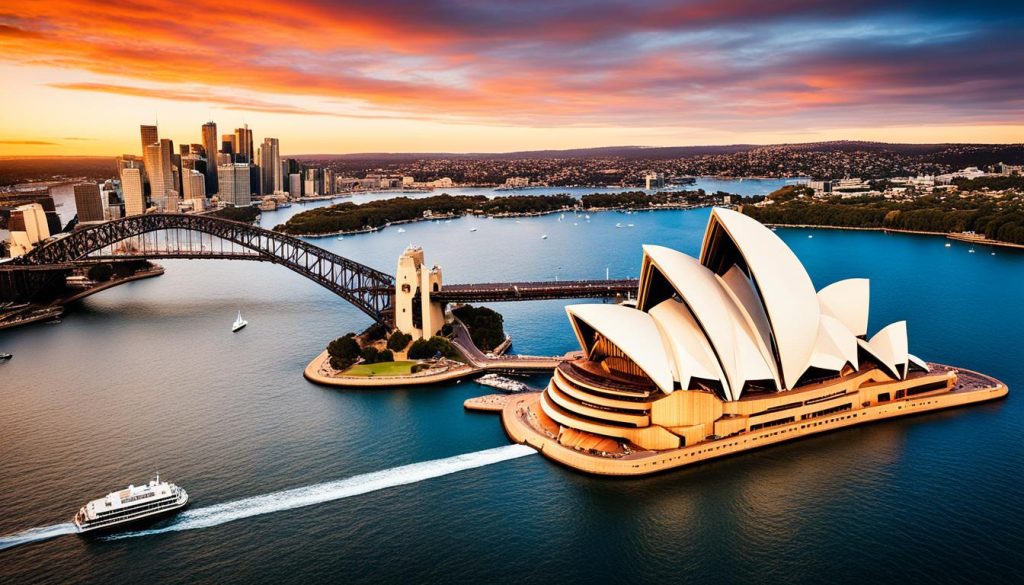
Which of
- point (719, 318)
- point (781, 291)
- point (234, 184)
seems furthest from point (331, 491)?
point (234, 184)

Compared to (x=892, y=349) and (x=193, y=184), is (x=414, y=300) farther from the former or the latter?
(x=193, y=184)

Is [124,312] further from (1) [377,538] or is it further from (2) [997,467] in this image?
(2) [997,467]

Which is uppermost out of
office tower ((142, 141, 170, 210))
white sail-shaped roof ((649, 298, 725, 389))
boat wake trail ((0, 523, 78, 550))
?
office tower ((142, 141, 170, 210))

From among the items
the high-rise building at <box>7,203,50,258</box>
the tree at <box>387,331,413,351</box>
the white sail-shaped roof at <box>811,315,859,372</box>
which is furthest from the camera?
the high-rise building at <box>7,203,50,258</box>

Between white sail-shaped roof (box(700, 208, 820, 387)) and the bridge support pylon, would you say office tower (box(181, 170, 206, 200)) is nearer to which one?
the bridge support pylon

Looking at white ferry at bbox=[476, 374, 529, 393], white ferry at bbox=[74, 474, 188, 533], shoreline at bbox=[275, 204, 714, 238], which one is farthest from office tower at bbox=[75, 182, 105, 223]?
white ferry at bbox=[74, 474, 188, 533]

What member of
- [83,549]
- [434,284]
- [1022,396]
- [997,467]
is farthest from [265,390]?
[1022,396]

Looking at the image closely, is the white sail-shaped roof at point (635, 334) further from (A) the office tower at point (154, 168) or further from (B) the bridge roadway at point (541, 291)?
(A) the office tower at point (154, 168)
